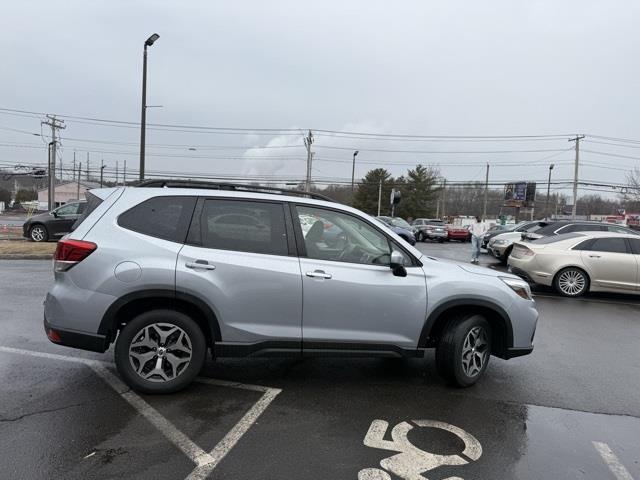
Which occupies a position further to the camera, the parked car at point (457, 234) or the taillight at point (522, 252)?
the parked car at point (457, 234)

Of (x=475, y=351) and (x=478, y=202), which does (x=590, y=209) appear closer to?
(x=478, y=202)

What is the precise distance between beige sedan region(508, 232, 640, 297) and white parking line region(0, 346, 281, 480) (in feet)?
26.9

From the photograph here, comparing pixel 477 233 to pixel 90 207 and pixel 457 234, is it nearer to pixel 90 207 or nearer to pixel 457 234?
pixel 90 207

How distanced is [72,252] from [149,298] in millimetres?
725

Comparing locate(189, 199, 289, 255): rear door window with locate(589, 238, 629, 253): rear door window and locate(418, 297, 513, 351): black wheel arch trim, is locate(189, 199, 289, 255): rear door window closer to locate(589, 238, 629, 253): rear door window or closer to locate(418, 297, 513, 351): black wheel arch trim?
locate(418, 297, 513, 351): black wheel arch trim

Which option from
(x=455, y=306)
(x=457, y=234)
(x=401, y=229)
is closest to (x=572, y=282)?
(x=455, y=306)

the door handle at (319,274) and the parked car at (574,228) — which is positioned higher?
the parked car at (574,228)

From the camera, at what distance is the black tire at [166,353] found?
4.10 m

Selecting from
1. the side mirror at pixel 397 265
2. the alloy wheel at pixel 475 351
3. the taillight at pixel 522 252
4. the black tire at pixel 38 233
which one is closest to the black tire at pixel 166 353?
the side mirror at pixel 397 265

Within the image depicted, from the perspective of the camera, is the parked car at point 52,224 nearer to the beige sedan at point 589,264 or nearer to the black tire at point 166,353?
the beige sedan at point 589,264

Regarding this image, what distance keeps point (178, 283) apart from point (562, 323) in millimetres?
6325

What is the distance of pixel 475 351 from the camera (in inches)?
185

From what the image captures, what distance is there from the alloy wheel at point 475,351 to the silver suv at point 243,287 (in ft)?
0.07

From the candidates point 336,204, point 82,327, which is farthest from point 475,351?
point 82,327
